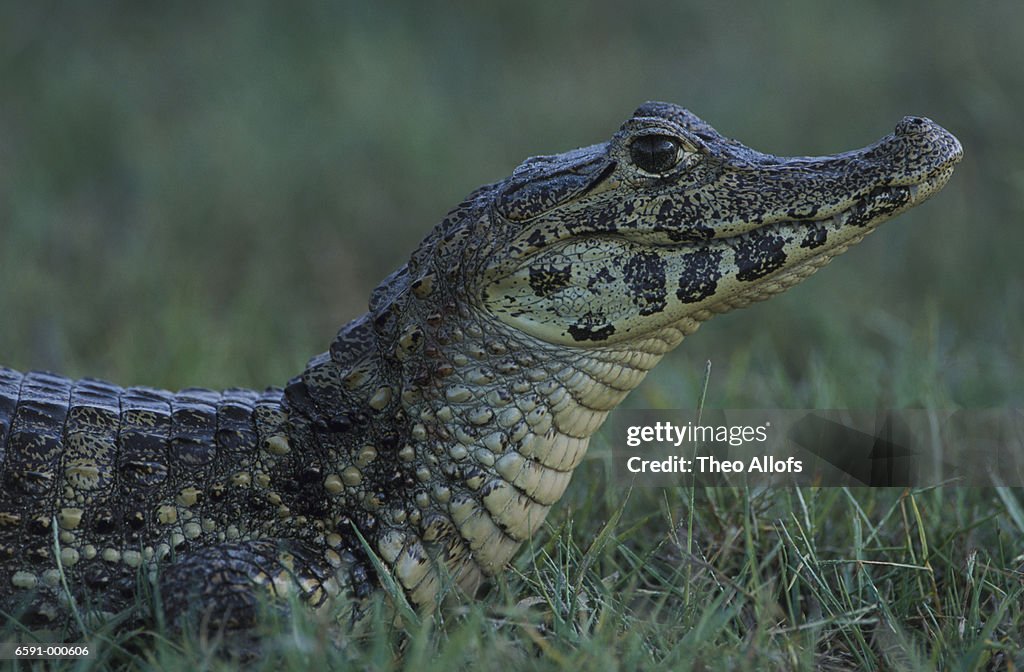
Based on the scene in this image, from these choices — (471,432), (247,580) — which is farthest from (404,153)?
(247,580)

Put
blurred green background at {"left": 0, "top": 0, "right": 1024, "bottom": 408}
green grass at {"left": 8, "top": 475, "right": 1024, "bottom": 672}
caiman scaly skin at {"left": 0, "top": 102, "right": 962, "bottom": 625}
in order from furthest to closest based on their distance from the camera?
1. blurred green background at {"left": 0, "top": 0, "right": 1024, "bottom": 408}
2. caiman scaly skin at {"left": 0, "top": 102, "right": 962, "bottom": 625}
3. green grass at {"left": 8, "top": 475, "right": 1024, "bottom": 672}

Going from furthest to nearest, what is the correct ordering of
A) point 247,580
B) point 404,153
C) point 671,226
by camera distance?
point 404,153, point 671,226, point 247,580

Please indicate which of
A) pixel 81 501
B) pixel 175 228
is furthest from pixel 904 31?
pixel 81 501

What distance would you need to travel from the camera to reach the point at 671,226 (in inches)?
108

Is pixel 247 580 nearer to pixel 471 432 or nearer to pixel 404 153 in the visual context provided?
pixel 471 432

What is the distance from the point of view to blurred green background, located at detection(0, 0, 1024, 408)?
193 inches

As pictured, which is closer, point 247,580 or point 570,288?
point 247,580

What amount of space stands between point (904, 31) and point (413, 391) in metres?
6.91

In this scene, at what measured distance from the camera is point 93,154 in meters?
7.10

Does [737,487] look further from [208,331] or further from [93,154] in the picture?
[93,154]

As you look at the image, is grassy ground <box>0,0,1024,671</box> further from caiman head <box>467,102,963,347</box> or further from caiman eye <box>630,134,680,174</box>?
caiman eye <box>630,134,680,174</box>

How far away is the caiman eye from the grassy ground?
3.16 feet

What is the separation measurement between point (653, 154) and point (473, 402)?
0.79 m

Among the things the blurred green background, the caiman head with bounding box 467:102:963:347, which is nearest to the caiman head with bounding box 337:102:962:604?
the caiman head with bounding box 467:102:963:347
